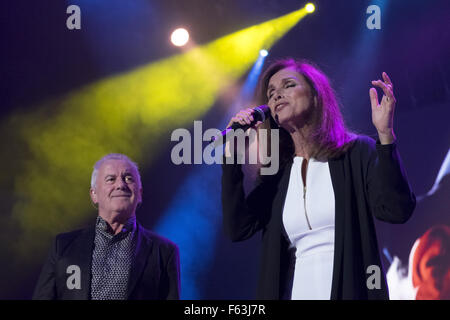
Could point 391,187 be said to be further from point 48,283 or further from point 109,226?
point 48,283

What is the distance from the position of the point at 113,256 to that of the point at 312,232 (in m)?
1.16

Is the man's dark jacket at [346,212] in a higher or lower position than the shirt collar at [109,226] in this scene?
lower

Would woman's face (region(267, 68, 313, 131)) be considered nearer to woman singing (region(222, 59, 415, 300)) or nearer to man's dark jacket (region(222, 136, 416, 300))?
woman singing (region(222, 59, 415, 300))

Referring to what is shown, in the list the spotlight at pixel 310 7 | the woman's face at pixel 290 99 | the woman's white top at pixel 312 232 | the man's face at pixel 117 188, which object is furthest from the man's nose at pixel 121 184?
the spotlight at pixel 310 7

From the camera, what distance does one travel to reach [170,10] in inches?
175

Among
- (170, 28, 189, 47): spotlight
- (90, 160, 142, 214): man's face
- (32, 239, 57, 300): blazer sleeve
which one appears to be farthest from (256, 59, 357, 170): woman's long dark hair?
(170, 28, 189, 47): spotlight

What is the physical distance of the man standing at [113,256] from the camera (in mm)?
2502

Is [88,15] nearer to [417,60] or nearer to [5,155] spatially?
[5,155]

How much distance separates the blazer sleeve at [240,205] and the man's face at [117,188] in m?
0.89

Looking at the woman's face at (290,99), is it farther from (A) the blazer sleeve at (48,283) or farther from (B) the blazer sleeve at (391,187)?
(A) the blazer sleeve at (48,283)

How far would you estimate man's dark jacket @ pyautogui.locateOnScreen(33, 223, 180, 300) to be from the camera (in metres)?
2.52

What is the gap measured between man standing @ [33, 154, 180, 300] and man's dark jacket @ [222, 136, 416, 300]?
75 cm

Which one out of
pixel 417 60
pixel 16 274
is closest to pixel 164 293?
pixel 16 274
